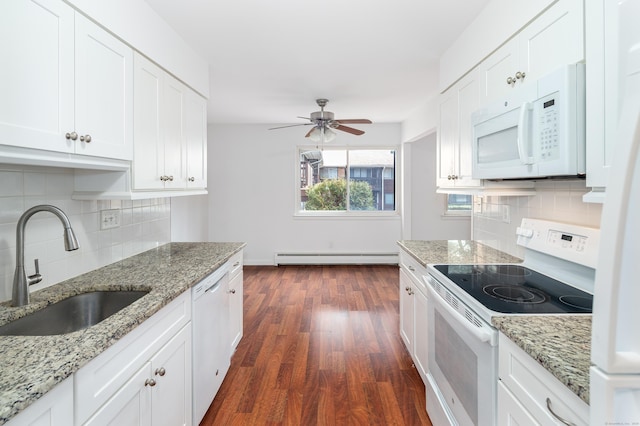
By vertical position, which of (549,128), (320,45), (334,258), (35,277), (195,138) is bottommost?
(334,258)

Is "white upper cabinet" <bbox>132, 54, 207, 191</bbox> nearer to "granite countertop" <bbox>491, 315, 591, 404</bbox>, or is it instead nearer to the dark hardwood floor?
the dark hardwood floor

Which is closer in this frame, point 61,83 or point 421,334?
point 61,83

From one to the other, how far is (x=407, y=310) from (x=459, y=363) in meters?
1.11

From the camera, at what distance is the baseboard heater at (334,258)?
18.9 ft

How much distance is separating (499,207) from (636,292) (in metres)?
1.97

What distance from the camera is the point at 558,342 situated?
99 cm

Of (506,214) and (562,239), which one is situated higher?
(506,214)

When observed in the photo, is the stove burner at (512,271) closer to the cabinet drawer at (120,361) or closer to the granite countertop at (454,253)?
the granite countertop at (454,253)

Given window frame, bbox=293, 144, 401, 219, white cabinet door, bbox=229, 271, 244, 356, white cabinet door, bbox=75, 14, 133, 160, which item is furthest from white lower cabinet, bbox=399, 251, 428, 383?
window frame, bbox=293, 144, 401, 219

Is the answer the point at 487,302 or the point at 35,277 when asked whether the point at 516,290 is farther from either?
the point at 35,277

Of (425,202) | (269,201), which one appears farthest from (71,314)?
(425,202)

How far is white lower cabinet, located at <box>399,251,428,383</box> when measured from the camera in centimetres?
→ 210

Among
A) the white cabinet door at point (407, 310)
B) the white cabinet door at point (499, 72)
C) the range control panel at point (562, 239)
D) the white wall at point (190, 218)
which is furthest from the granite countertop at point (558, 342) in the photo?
the white wall at point (190, 218)

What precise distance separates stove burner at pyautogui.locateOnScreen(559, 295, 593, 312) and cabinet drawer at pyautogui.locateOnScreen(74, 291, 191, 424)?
1.64 meters
